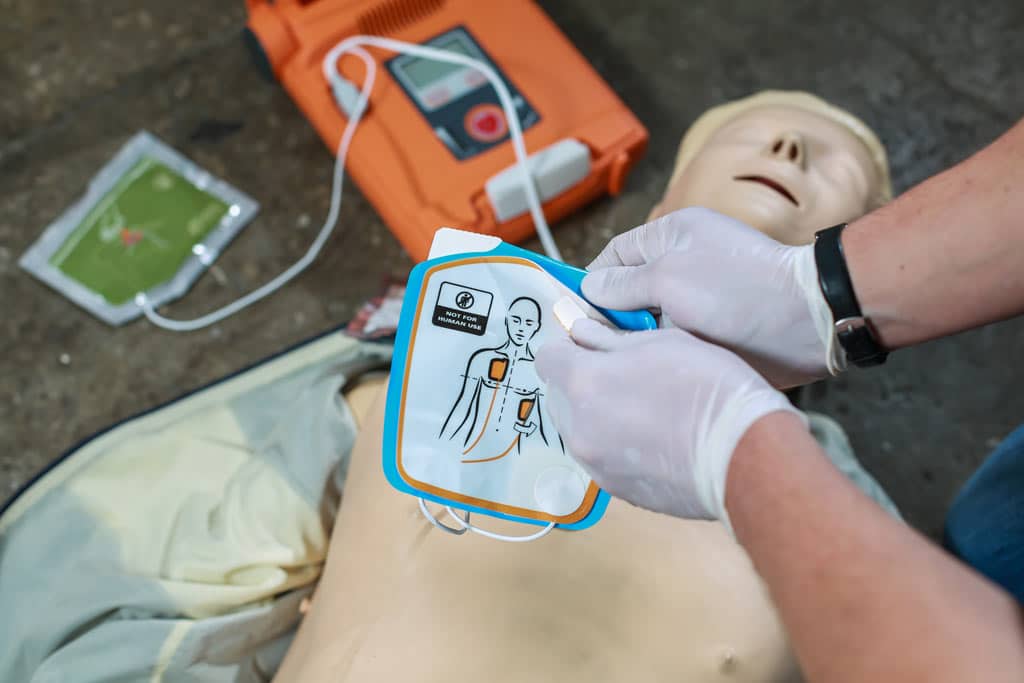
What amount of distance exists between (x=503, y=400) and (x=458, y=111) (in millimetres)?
805

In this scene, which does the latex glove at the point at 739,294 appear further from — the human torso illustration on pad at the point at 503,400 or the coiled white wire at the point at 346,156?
the coiled white wire at the point at 346,156

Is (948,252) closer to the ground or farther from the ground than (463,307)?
closer to the ground

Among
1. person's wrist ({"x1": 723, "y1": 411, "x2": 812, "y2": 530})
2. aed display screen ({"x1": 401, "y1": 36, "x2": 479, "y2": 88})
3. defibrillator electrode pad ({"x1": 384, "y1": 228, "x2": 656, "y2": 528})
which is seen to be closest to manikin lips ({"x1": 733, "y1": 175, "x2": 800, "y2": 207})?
defibrillator electrode pad ({"x1": 384, "y1": 228, "x2": 656, "y2": 528})

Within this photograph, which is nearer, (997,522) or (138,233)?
(997,522)

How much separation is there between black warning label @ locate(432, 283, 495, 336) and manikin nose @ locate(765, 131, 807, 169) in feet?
1.67

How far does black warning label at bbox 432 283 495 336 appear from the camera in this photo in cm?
70

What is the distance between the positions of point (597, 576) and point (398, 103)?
0.90 m

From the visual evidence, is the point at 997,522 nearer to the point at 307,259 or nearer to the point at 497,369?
the point at 497,369

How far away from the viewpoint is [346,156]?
137cm

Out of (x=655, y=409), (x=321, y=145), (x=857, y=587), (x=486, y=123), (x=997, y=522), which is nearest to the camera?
(x=857, y=587)

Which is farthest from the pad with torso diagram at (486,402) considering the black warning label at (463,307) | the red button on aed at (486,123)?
the red button on aed at (486,123)

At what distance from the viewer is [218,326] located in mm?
1443

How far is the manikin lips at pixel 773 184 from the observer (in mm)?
961

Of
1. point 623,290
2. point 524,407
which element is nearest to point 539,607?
point 524,407
